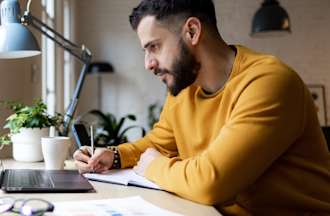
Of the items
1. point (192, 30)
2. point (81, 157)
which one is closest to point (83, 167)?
point (81, 157)

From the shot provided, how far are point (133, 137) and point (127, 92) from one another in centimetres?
57

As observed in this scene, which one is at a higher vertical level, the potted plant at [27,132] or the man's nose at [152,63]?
the man's nose at [152,63]

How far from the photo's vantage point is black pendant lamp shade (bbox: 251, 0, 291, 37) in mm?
3512

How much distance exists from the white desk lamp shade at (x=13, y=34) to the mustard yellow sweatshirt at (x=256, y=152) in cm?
59

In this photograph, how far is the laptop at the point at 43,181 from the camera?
997 millimetres

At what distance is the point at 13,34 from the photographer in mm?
1335

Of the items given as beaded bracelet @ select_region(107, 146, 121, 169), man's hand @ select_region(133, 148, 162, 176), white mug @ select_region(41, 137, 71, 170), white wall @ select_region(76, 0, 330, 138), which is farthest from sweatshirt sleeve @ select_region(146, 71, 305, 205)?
white wall @ select_region(76, 0, 330, 138)

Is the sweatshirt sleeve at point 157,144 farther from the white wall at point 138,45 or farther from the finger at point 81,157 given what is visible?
the white wall at point 138,45

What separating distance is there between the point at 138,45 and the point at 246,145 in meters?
4.50

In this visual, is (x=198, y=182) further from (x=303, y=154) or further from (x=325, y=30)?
(x=325, y=30)

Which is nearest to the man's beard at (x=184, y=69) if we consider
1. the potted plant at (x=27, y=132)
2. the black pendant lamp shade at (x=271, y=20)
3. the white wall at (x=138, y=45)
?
the potted plant at (x=27, y=132)

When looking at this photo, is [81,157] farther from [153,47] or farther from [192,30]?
[192,30]

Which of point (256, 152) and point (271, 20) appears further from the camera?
point (271, 20)

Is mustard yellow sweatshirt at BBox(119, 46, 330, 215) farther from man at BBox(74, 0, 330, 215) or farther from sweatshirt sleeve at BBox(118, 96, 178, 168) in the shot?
sweatshirt sleeve at BBox(118, 96, 178, 168)
